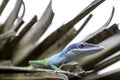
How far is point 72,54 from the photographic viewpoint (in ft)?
3.28

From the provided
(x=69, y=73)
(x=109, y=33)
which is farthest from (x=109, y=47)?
(x=69, y=73)

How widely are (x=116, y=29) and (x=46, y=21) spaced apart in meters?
0.35

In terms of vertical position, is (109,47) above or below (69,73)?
above

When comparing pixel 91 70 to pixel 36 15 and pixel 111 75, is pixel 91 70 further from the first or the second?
pixel 36 15

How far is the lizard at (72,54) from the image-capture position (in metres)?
0.98

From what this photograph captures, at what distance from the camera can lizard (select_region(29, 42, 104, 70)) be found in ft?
3.20

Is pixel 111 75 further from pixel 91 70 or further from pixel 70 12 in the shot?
pixel 70 12

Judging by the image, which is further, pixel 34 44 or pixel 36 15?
pixel 36 15

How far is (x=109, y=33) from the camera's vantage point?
4.65ft

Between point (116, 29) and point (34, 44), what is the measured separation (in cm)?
41

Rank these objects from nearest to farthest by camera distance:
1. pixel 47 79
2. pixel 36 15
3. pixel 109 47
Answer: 1. pixel 47 79
2. pixel 109 47
3. pixel 36 15

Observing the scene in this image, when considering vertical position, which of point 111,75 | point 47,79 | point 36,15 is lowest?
point 47,79

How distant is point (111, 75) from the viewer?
4.60 ft

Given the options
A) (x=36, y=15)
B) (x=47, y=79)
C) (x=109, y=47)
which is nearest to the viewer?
(x=47, y=79)
